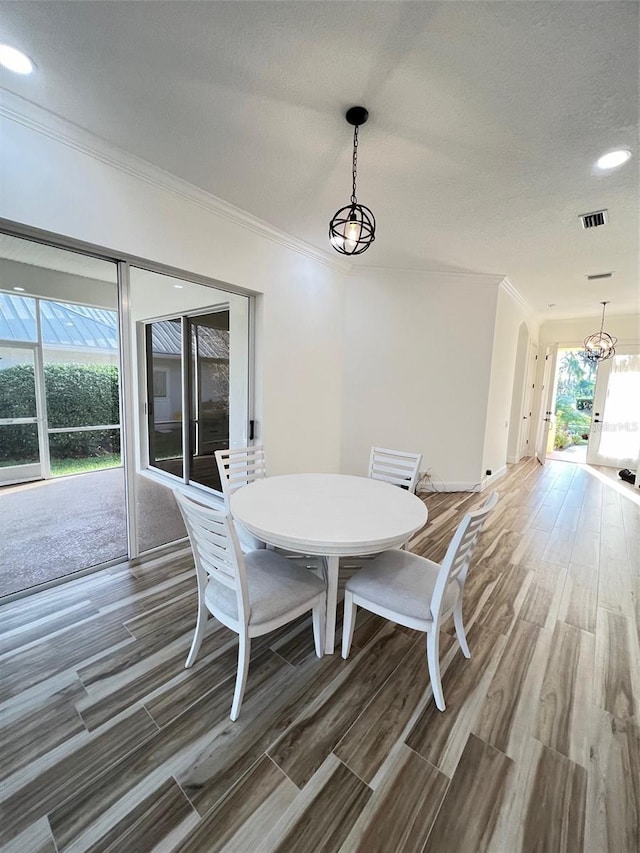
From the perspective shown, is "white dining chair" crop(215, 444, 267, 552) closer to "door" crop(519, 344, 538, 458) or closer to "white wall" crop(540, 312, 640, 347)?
"door" crop(519, 344, 538, 458)

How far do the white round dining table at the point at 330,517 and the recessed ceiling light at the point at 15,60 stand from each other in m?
2.39

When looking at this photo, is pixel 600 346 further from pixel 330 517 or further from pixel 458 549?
pixel 330 517

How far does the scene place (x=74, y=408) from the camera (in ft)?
10.8

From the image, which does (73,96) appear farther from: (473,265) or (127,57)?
(473,265)

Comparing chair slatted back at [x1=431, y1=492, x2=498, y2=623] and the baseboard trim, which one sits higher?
chair slatted back at [x1=431, y1=492, x2=498, y2=623]

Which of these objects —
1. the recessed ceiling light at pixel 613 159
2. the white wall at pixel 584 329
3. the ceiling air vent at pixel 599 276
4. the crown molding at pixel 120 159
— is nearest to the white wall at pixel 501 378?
the ceiling air vent at pixel 599 276

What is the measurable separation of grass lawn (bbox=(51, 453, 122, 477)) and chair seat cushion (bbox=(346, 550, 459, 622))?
9.51 ft

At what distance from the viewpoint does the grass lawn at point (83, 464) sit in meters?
3.56

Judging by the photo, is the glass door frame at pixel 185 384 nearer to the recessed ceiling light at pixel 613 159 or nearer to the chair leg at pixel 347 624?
the chair leg at pixel 347 624

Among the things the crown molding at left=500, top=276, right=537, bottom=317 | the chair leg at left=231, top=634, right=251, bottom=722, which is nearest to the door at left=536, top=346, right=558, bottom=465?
the crown molding at left=500, top=276, right=537, bottom=317

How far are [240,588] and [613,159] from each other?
336cm

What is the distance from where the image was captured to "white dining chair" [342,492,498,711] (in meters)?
1.56

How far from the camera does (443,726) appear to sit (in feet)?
5.01

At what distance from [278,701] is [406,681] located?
0.65 metres
